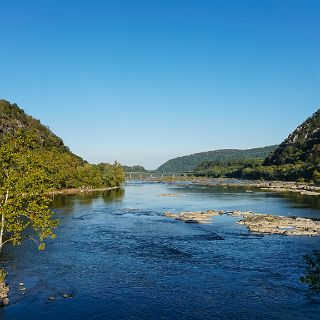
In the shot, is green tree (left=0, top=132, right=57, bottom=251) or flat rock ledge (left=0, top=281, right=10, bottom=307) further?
flat rock ledge (left=0, top=281, right=10, bottom=307)

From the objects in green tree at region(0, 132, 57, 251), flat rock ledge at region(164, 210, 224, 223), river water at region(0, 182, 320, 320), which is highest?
green tree at region(0, 132, 57, 251)

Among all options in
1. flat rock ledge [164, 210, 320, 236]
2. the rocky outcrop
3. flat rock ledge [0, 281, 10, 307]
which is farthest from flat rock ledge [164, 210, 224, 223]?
flat rock ledge [0, 281, 10, 307]

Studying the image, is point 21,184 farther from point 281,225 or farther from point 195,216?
point 195,216

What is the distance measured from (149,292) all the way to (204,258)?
1668 cm

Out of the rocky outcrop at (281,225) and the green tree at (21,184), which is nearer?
the green tree at (21,184)

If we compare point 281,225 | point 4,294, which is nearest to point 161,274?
point 4,294

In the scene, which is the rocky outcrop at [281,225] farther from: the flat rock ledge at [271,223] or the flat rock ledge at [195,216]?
the flat rock ledge at [195,216]

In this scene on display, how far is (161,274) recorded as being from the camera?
5412 cm

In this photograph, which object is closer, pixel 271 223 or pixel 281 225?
pixel 281 225

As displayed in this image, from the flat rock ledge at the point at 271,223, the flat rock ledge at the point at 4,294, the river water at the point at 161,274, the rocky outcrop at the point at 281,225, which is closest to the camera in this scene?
the flat rock ledge at the point at 4,294

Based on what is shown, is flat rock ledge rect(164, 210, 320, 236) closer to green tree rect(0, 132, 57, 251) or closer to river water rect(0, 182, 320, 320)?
river water rect(0, 182, 320, 320)

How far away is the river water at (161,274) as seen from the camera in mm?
42062

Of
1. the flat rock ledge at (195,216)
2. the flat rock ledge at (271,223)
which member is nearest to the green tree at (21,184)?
the flat rock ledge at (271,223)

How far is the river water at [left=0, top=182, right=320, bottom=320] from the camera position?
138ft
